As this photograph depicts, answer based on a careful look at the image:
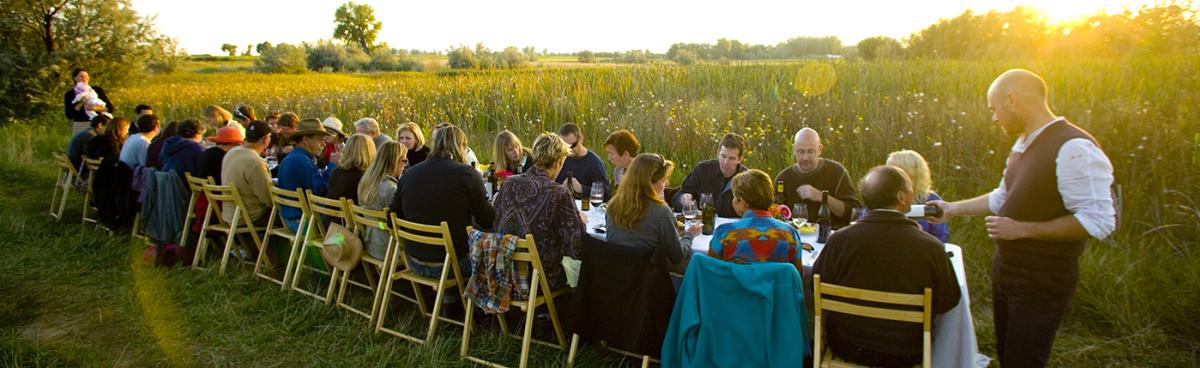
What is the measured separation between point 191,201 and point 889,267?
5787 mm

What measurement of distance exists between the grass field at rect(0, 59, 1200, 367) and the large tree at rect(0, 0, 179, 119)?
4.09 metres

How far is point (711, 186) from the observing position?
5.21 m

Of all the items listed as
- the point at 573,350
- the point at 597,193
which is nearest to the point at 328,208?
the point at 597,193

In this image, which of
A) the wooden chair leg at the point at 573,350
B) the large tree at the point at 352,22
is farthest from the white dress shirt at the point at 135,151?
the large tree at the point at 352,22

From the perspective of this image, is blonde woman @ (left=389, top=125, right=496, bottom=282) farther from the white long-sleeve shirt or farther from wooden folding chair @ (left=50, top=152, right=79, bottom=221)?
wooden folding chair @ (left=50, top=152, right=79, bottom=221)

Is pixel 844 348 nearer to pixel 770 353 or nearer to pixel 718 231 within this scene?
pixel 770 353

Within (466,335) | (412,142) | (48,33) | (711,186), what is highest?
(48,33)

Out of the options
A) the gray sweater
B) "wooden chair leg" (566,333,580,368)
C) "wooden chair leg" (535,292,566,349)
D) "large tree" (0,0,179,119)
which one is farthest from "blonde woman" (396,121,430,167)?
"large tree" (0,0,179,119)

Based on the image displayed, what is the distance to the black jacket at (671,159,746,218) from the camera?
4.94 m

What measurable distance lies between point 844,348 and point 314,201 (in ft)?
12.0

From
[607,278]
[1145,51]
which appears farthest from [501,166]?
[1145,51]

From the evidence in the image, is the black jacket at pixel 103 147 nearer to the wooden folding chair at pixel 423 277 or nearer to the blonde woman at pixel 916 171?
the wooden folding chair at pixel 423 277

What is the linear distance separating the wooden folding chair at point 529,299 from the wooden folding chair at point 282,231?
1924 mm

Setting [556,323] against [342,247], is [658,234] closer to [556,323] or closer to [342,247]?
[556,323]
